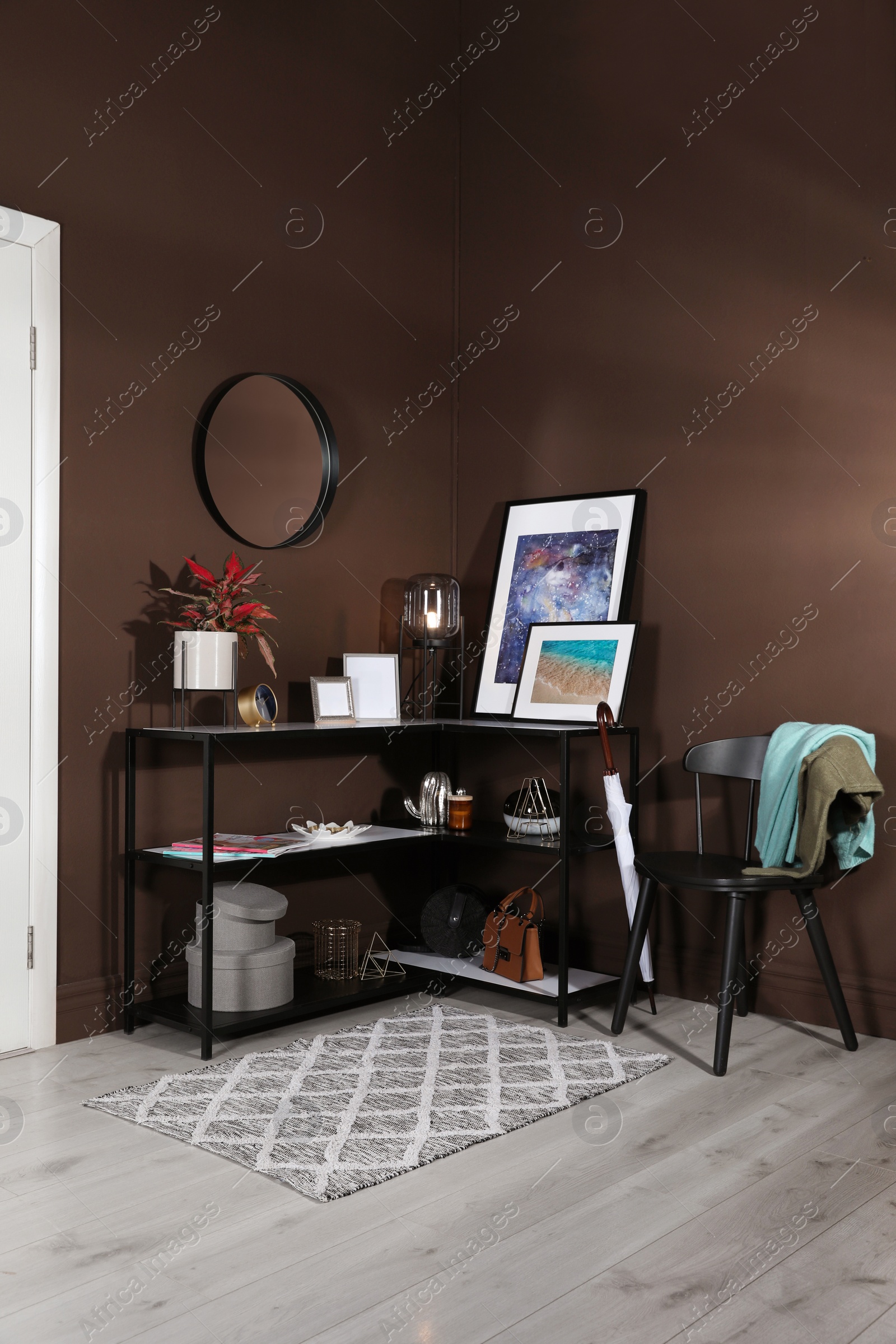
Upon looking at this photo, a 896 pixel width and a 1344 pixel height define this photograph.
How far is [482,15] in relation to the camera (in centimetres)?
421

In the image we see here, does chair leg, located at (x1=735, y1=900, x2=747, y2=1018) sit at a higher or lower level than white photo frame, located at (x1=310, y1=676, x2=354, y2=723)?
lower

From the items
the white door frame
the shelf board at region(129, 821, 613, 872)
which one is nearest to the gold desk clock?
the shelf board at region(129, 821, 613, 872)

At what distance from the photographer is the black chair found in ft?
9.25

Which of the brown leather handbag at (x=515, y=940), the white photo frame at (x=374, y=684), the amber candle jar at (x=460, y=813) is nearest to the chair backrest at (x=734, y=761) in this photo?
the brown leather handbag at (x=515, y=940)

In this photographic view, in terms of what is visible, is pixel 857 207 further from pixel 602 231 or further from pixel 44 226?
pixel 44 226

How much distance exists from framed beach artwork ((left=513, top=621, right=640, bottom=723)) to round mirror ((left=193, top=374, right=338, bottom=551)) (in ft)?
2.84

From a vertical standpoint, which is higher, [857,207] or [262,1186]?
[857,207]

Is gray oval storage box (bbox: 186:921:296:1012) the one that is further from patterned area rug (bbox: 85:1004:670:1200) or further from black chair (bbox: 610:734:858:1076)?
black chair (bbox: 610:734:858:1076)

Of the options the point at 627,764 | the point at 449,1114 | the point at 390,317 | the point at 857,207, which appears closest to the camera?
the point at 449,1114

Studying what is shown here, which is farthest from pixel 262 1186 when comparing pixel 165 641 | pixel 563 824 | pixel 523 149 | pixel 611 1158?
pixel 523 149

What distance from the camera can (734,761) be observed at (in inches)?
129

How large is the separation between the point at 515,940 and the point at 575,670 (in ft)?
2.89

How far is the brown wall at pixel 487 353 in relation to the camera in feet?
10.3

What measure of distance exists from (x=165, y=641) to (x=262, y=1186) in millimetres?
1624
